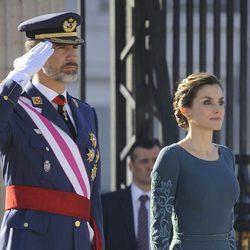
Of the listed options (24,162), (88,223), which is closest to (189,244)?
(88,223)

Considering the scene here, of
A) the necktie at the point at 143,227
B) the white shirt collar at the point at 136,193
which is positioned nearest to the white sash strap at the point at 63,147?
the necktie at the point at 143,227

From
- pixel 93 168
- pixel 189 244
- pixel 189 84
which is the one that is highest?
Answer: pixel 189 84

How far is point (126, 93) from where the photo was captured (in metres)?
7.89

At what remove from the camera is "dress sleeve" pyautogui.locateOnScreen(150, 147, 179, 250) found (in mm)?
4699

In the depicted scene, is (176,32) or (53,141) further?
(176,32)

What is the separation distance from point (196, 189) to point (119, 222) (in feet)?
6.80

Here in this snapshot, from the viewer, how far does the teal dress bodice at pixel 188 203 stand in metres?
4.71

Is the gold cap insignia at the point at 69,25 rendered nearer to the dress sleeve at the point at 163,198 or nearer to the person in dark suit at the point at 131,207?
the dress sleeve at the point at 163,198

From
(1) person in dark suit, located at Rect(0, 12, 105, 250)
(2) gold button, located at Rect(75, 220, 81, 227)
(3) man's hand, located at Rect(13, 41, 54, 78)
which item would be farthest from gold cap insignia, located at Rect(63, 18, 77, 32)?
(2) gold button, located at Rect(75, 220, 81, 227)

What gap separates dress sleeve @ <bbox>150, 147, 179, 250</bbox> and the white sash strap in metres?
0.31

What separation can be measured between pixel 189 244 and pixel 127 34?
3.47 metres

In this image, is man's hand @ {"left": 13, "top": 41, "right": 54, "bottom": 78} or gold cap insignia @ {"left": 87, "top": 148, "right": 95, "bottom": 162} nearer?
man's hand @ {"left": 13, "top": 41, "right": 54, "bottom": 78}

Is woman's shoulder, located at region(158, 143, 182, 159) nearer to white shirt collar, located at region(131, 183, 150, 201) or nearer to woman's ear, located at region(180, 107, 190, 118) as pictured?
woman's ear, located at region(180, 107, 190, 118)

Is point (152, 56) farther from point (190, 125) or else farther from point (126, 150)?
point (190, 125)
